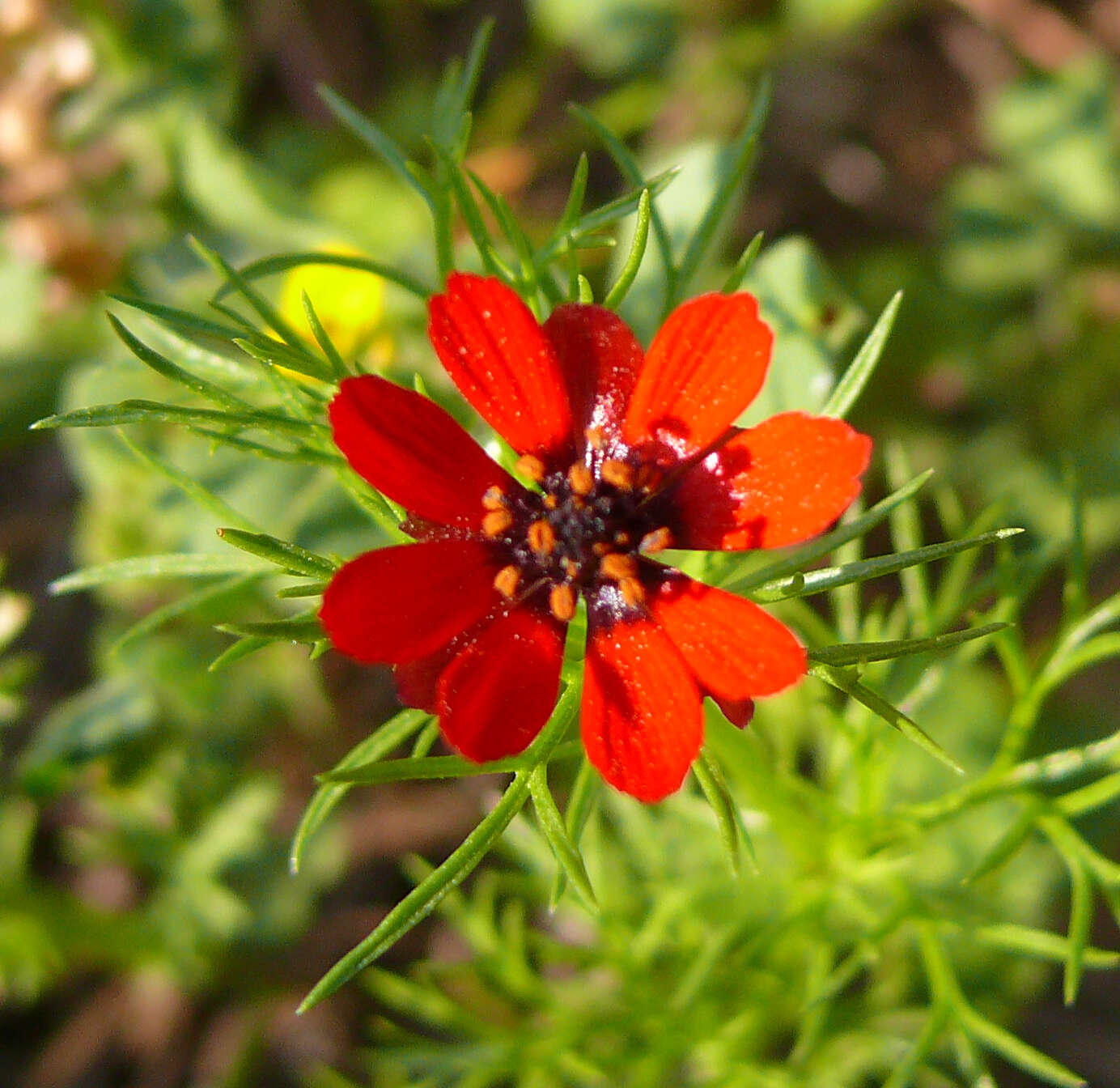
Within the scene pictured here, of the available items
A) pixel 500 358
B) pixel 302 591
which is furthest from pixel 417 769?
pixel 500 358

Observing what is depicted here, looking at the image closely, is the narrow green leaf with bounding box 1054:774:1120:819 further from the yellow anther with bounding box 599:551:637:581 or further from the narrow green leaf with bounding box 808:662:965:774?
the yellow anther with bounding box 599:551:637:581

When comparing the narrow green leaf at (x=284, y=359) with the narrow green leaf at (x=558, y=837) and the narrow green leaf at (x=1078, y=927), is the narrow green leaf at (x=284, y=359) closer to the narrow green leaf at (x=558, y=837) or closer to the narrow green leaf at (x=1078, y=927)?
the narrow green leaf at (x=558, y=837)

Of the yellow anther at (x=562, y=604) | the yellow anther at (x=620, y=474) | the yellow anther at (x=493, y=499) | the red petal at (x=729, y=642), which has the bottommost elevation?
the red petal at (x=729, y=642)

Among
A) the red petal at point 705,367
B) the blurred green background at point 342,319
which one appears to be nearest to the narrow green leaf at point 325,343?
the red petal at point 705,367

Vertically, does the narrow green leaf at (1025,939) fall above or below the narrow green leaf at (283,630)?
below

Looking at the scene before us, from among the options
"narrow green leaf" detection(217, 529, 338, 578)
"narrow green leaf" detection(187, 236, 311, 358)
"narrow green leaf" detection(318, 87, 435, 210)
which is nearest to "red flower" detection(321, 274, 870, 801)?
"narrow green leaf" detection(217, 529, 338, 578)

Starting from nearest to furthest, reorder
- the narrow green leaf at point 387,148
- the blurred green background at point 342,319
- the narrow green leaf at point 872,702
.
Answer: the narrow green leaf at point 872,702, the narrow green leaf at point 387,148, the blurred green background at point 342,319

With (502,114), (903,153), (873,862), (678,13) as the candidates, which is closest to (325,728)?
(873,862)
